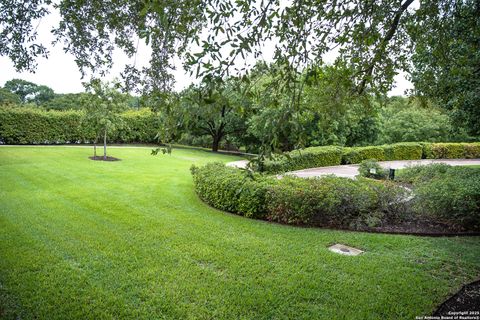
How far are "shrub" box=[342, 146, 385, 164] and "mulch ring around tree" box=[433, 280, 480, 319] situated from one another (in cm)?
1590

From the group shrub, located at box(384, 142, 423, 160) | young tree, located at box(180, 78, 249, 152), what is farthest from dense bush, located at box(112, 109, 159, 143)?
young tree, located at box(180, 78, 249, 152)

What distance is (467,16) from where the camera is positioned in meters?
5.09

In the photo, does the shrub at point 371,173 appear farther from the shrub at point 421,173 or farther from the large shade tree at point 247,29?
the large shade tree at point 247,29

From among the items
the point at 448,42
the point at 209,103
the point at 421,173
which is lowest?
the point at 421,173

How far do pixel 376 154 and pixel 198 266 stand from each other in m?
19.8

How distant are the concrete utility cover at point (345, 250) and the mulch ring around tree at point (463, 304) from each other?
1561 millimetres

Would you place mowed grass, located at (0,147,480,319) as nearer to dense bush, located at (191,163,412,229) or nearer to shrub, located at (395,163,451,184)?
dense bush, located at (191,163,412,229)

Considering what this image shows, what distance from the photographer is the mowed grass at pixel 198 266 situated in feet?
11.7

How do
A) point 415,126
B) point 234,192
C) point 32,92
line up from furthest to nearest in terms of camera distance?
point 32,92 < point 415,126 < point 234,192

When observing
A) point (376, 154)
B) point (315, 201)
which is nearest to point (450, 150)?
point (376, 154)

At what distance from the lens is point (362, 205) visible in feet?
22.6

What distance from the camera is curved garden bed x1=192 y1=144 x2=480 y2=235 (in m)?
6.70

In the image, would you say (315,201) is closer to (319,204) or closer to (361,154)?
(319,204)

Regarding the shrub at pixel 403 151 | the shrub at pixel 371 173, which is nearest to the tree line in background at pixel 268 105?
the shrub at pixel 371 173
